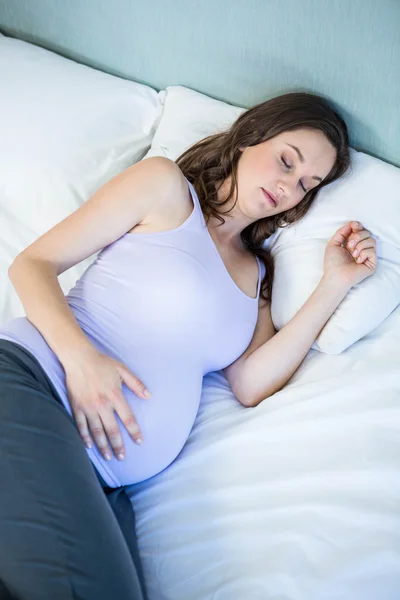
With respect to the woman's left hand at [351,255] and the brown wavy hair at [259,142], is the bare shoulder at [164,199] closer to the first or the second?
the brown wavy hair at [259,142]

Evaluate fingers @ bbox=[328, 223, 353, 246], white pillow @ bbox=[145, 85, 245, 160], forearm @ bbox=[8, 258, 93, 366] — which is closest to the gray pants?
forearm @ bbox=[8, 258, 93, 366]

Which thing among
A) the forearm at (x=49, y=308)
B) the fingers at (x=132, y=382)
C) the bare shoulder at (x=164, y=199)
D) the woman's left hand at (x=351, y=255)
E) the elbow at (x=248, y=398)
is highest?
the bare shoulder at (x=164, y=199)

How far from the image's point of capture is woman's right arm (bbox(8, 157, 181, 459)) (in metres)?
1.05

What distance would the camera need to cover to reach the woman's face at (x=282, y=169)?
49.6 inches

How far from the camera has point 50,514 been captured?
2.78 feet

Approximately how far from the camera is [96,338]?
3.78 ft

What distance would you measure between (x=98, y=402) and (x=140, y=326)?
6.9 inches

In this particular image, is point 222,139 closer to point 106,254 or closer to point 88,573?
point 106,254

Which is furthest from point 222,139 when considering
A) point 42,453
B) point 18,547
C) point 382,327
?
point 18,547

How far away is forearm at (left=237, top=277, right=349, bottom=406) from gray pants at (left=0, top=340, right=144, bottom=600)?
42cm

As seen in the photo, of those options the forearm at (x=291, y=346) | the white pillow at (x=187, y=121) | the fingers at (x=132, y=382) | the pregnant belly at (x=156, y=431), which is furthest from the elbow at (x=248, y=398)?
the white pillow at (x=187, y=121)

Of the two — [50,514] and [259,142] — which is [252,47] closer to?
[259,142]

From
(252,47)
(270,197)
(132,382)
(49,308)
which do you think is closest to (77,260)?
(49,308)

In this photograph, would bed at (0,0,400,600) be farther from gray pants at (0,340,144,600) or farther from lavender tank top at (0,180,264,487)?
gray pants at (0,340,144,600)
